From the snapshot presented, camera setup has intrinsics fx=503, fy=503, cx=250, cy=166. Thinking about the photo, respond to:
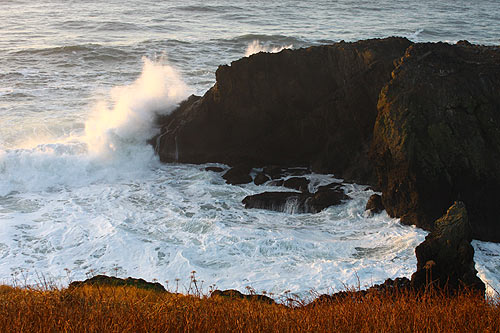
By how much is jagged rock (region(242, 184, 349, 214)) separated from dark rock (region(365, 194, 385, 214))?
801 millimetres

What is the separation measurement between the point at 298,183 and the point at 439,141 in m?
4.67

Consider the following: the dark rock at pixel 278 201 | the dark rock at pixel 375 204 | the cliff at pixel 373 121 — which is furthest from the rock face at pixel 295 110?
the dark rock at pixel 278 201

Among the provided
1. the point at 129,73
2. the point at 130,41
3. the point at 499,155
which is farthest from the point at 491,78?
the point at 130,41

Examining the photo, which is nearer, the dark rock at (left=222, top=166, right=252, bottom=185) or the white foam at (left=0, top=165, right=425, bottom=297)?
the white foam at (left=0, top=165, right=425, bottom=297)

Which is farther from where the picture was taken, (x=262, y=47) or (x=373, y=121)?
(x=262, y=47)

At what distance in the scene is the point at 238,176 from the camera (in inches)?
671

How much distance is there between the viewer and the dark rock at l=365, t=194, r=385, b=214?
1420 cm

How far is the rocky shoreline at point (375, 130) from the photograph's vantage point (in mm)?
12953

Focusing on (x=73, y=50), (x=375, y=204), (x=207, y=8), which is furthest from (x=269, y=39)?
(x=375, y=204)

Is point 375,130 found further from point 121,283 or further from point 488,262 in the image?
point 121,283

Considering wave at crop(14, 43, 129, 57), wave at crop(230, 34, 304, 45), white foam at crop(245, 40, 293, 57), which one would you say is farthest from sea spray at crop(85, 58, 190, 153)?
wave at crop(230, 34, 304, 45)

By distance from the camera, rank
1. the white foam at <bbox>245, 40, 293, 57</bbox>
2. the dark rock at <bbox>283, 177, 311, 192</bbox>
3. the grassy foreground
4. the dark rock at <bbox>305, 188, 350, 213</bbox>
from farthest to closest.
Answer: the white foam at <bbox>245, 40, 293, 57</bbox>
the dark rock at <bbox>283, 177, 311, 192</bbox>
the dark rock at <bbox>305, 188, 350, 213</bbox>
the grassy foreground

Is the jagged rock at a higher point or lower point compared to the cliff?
lower

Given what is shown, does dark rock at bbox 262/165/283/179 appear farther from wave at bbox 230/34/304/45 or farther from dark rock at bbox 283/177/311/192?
wave at bbox 230/34/304/45
